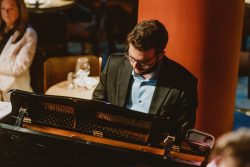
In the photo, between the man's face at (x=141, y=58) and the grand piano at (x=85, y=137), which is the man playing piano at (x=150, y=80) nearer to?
the man's face at (x=141, y=58)

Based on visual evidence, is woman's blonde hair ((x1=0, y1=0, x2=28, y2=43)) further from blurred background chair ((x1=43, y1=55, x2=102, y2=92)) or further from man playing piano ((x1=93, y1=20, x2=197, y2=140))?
man playing piano ((x1=93, y1=20, x2=197, y2=140))

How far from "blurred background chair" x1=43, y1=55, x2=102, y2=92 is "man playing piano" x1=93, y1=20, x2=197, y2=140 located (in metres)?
1.15

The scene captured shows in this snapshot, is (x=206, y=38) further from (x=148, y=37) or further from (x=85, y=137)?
(x=85, y=137)

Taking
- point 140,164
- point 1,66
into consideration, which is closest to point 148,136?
point 140,164

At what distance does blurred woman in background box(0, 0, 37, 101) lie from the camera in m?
4.52

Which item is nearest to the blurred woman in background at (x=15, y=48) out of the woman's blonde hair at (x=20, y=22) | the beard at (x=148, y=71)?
the woman's blonde hair at (x=20, y=22)

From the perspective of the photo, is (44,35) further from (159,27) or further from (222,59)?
(159,27)

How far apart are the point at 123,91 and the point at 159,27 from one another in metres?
0.55

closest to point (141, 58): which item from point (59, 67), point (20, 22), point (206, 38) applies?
point (206, 38)

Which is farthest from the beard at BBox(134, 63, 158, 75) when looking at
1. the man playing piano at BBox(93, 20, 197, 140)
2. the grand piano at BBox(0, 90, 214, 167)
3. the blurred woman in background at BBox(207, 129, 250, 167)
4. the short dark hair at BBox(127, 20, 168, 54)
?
the blurred woman in background at BBox(207, 129, 250, 167)

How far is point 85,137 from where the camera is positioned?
2.44m

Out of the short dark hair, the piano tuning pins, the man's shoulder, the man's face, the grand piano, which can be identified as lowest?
the grand piano

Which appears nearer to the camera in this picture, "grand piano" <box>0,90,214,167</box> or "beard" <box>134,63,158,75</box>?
"grand piano" <box>0,90,214,167</box>

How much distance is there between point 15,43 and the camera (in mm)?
4590
